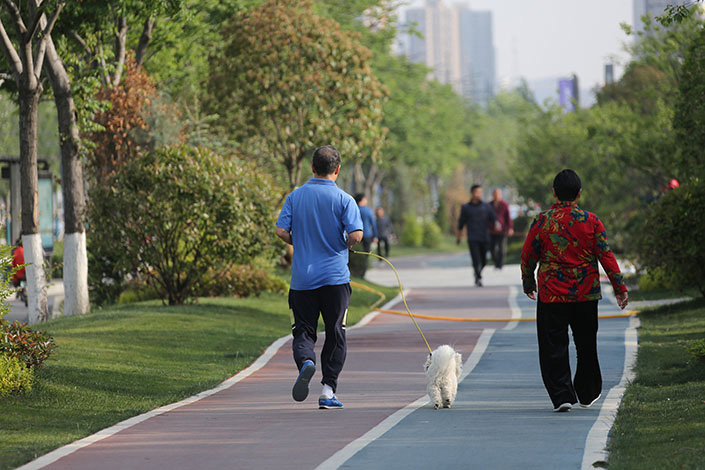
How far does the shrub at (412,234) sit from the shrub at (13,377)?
52856 millimetres

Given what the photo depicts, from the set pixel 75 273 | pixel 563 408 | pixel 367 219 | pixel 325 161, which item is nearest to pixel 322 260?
pixel 325 161

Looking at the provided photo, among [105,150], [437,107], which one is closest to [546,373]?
[105,150]

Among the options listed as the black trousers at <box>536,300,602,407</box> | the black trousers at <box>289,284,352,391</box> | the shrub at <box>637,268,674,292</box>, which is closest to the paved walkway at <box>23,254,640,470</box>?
the black trousers at <box>536,300,602,407</box>

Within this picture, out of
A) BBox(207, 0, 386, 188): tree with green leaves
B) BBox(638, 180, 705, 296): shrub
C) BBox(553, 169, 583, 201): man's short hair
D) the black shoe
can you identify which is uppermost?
BBox(207, 0, 386, 188): tree with green leaves

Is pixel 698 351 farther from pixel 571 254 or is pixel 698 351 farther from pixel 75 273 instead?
pixel 75 273

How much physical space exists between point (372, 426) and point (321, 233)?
1614mm

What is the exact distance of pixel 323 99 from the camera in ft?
86.0

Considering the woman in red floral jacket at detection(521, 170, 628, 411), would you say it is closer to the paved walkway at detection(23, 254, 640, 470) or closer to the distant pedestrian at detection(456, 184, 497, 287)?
the paved walkway at detection(23, 254, 640, 470)

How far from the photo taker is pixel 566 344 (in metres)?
9.38

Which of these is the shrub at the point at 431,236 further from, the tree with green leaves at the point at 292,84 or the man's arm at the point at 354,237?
the man's arm at the point at 354,237

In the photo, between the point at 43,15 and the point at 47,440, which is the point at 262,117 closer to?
the point at 43,15

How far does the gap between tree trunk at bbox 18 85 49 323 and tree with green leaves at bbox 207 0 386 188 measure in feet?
28.9

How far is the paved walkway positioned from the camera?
7.41 m

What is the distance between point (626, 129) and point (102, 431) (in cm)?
2209
